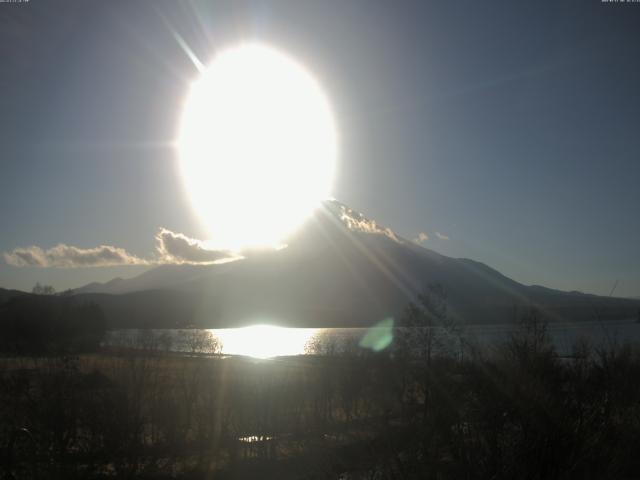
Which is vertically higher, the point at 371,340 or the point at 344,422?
the point at 371,340

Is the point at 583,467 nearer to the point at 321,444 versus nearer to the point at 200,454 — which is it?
the point at 200,454

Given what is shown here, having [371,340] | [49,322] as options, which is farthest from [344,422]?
[371,340]

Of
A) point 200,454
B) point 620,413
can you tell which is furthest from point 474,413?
point 200,454

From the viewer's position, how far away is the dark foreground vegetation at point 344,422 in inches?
273

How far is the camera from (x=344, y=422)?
1114 inches

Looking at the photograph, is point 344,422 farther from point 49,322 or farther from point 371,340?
point 371,340

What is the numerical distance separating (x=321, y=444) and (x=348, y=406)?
6.33 m

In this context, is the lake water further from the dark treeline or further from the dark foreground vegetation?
the dark treeline

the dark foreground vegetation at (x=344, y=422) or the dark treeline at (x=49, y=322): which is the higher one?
the dark treeline at (x=49, y=322)

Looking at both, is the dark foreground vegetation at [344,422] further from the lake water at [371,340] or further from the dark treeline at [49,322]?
the dark treeline at [49,322]

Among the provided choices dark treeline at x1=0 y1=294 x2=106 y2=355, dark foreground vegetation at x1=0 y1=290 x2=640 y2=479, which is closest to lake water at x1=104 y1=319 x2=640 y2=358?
dark foreground vegetation at x1=0 y1=290 x2=640 y2=479

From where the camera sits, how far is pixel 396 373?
3347 cm

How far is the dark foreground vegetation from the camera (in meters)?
6.94

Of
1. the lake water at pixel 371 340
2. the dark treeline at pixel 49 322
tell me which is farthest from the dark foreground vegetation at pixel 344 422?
the dark treeline at pixel 49 322
